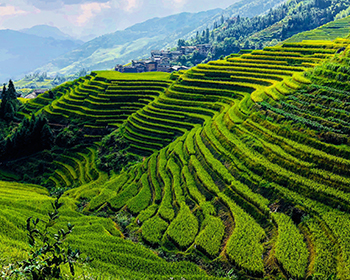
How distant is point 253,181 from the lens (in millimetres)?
19047

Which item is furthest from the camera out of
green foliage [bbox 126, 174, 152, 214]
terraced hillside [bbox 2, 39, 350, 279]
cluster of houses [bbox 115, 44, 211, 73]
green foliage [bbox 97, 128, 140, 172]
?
cluster of houses [bbox 115, 44, 211, 73]

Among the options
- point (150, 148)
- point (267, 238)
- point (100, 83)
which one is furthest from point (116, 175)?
point (100, 83)

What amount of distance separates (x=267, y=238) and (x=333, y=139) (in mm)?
8667

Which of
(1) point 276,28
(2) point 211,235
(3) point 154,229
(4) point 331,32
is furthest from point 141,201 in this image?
(1) point 276,28

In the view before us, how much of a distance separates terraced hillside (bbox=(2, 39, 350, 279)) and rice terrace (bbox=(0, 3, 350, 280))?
3.1 inches

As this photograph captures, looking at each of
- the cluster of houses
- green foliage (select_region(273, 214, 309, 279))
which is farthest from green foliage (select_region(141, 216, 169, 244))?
the cluster of houses

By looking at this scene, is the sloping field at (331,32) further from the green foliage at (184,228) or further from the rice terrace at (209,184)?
the green foliage at (184,228)

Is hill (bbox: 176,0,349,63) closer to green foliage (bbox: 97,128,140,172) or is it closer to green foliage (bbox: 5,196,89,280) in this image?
green foliage (bbox: 97,128,140,172)

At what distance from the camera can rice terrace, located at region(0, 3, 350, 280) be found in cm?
1410

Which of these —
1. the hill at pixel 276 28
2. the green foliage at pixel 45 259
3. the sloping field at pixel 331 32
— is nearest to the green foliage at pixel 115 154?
the green foliage at pixel 45 259

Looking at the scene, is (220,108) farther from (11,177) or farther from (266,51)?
(11,177)

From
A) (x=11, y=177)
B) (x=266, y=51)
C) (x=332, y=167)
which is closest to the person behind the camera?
(x=332, y=167)

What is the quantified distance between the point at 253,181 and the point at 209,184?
11.0 ft

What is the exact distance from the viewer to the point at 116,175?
1237 inches
